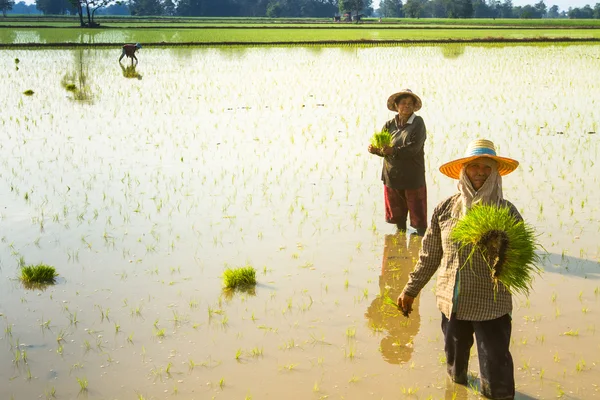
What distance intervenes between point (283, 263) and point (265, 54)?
22.5 metres

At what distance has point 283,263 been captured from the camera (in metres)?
5.77

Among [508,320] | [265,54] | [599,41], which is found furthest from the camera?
[599,41]

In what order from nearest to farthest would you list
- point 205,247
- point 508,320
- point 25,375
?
point 508,320 < point 25,375 < point 205,247

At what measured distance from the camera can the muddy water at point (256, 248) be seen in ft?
13.4

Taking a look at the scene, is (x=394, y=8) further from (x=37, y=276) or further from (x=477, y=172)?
(x=477, y=172)

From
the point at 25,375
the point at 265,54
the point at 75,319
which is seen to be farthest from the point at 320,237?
the point at 265,54

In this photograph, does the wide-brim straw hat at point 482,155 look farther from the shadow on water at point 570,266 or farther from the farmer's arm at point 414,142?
the farmer's arm at point 414,142

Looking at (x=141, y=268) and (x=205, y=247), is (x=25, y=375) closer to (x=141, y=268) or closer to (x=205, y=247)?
(x=141, y=268)

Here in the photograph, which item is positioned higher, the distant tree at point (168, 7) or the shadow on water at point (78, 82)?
the distant tree at point (168, 7)

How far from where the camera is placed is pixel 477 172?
3432 mm

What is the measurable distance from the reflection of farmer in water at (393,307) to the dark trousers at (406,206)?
13 cm

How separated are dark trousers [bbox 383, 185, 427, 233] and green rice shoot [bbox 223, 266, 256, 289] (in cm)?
146

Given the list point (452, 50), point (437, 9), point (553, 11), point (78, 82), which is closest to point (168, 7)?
point (437, 9)

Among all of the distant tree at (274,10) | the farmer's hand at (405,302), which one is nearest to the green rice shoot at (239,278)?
the farmer's hand at (405,302)
